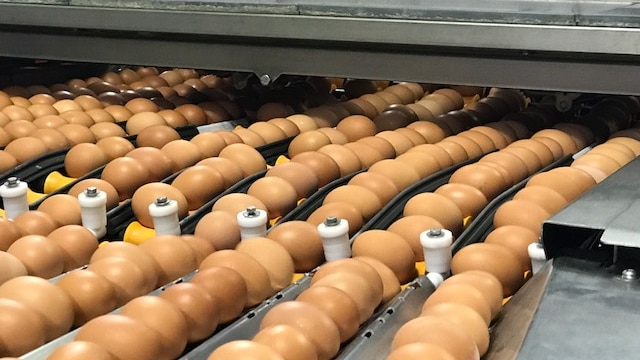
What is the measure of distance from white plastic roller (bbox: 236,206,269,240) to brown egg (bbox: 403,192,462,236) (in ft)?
0.94

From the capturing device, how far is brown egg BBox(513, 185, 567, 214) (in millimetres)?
1620

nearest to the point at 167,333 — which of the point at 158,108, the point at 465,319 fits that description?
the point at 465,319

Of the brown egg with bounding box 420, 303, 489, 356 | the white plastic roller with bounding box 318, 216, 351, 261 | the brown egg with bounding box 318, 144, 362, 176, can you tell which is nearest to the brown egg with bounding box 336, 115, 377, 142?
the brown egg with bounding box 318, 144, 362, 176

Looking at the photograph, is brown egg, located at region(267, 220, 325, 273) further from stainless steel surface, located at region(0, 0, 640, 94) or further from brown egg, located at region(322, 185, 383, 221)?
stainless steel surface, located at region(0, 0, 640, 94)

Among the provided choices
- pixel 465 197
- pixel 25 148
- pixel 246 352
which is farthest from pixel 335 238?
pixel 25 148

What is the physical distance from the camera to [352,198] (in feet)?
5.65

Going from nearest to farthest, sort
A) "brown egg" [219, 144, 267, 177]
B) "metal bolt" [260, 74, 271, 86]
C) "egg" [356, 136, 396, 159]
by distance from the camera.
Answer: "brown egg" [219, 144, 267, 177] < "egg" [356, 136, 396, 159] < "metal bolt" [260, 74, 271, 86]

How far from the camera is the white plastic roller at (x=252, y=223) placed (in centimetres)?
156

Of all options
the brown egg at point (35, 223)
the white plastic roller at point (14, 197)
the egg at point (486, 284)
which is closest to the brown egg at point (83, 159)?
the white plastic roller at point (14, 197)

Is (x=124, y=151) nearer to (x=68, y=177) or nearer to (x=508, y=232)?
(x=68, y=177)

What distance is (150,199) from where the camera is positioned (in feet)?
5.69

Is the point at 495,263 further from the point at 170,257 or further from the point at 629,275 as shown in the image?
the point at 170,257

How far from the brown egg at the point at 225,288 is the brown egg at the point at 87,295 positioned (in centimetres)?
14

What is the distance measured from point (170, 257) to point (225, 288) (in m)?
0.20
